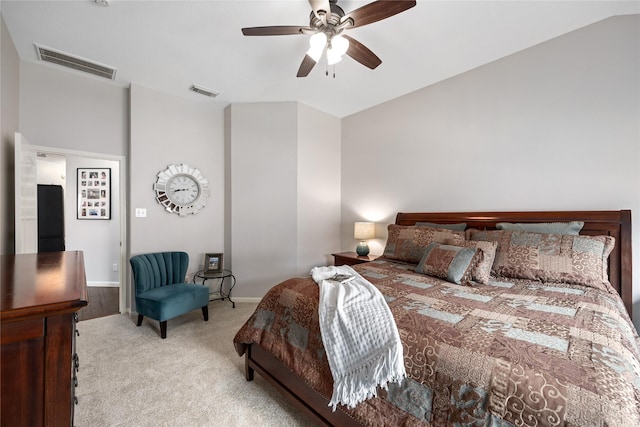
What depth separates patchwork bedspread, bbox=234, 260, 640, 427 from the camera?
849 millimetres

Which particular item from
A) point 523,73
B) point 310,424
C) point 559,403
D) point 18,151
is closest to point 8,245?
point 18,151

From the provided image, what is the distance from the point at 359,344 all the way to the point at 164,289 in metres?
2.61

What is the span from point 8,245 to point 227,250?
2.14 m

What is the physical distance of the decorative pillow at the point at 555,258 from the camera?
1869 mm

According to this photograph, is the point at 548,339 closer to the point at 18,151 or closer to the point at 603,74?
the point at 603,74

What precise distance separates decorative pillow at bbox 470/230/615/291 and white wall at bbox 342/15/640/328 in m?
0.52

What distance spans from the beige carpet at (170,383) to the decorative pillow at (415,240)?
5.46 feet

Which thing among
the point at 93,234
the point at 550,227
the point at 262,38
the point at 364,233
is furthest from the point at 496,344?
the point at 93,234

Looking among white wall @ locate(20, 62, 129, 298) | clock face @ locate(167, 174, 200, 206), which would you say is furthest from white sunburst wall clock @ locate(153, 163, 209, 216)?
white wall @ locate(20, 62, 129, 298)

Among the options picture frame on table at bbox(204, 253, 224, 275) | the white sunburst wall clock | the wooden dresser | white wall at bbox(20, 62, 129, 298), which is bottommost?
picture frame on table at bbox(204, 253, 224, 275)

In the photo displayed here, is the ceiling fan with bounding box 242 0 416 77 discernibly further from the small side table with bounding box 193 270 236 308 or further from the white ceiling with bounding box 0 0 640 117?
the small side table with bounding box 193 270 236 308

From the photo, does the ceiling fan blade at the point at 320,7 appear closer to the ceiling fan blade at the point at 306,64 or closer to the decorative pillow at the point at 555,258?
A: the ceiling fan blade at the point at 306,64

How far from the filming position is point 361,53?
215cm

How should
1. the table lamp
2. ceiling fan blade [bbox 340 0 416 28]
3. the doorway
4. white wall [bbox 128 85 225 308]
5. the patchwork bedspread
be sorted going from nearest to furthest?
the patchwork bedspread
ceiling fan blade [bbox 340 0 416 28]
white wall [bbox 128 85 225 308]
the table lamp
the doorway
